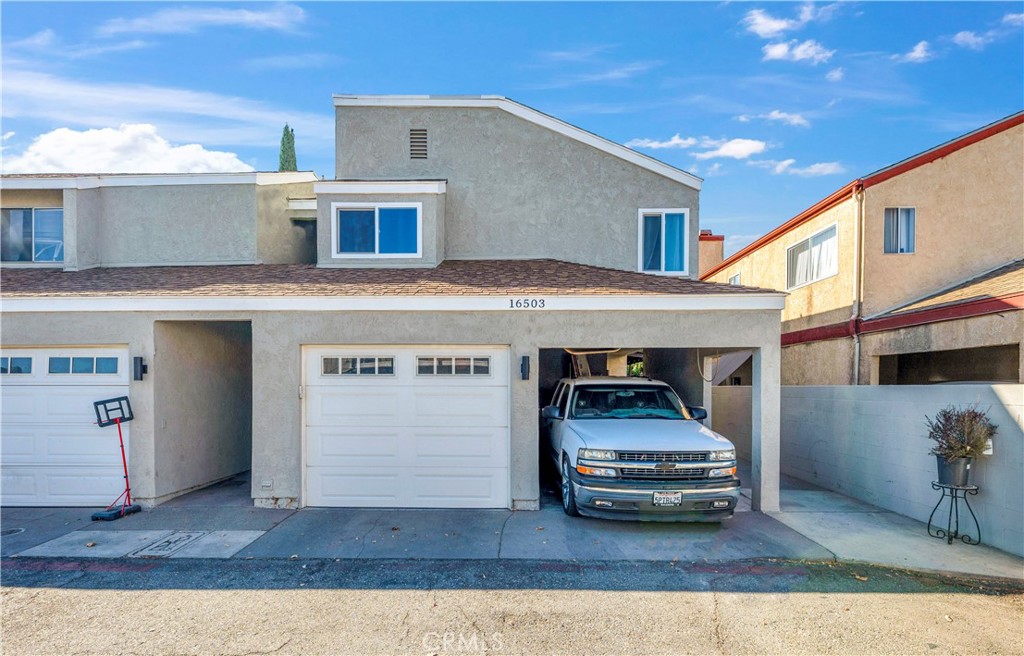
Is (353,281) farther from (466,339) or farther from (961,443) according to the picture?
(961,443)

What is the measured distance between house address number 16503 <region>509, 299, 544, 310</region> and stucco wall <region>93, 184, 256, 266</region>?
590 centimetres

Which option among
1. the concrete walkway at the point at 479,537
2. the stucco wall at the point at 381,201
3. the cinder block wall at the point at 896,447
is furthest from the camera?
the stucco wall at the point at 381,201

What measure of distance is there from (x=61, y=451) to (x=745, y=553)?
9624mm

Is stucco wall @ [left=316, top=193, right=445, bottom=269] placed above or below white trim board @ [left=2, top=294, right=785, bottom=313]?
above

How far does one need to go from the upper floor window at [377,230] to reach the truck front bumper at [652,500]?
5.67m

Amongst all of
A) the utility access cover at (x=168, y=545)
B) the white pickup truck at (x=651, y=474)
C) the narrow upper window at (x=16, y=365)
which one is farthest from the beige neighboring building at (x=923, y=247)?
the narrow upper window at (x=16, y=365)

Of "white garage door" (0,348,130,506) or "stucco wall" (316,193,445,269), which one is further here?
"stucco wall" (316,193,445,269)

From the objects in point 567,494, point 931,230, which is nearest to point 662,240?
point 931,230

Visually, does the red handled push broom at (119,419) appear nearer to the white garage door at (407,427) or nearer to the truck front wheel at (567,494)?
the white garage door at (407,427)

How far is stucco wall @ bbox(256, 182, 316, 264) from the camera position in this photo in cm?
1202

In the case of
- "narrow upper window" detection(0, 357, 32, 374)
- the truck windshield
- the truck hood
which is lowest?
the truck hood

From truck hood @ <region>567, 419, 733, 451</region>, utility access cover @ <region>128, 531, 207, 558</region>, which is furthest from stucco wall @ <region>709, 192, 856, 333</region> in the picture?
utility access cover @ <region>128, 531, 207, 558</region>

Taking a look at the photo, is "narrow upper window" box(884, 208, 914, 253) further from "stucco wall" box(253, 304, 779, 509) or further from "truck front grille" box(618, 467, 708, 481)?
"truck front grille" box(618, 467, 708, 481)

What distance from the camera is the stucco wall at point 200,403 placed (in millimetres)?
9234
